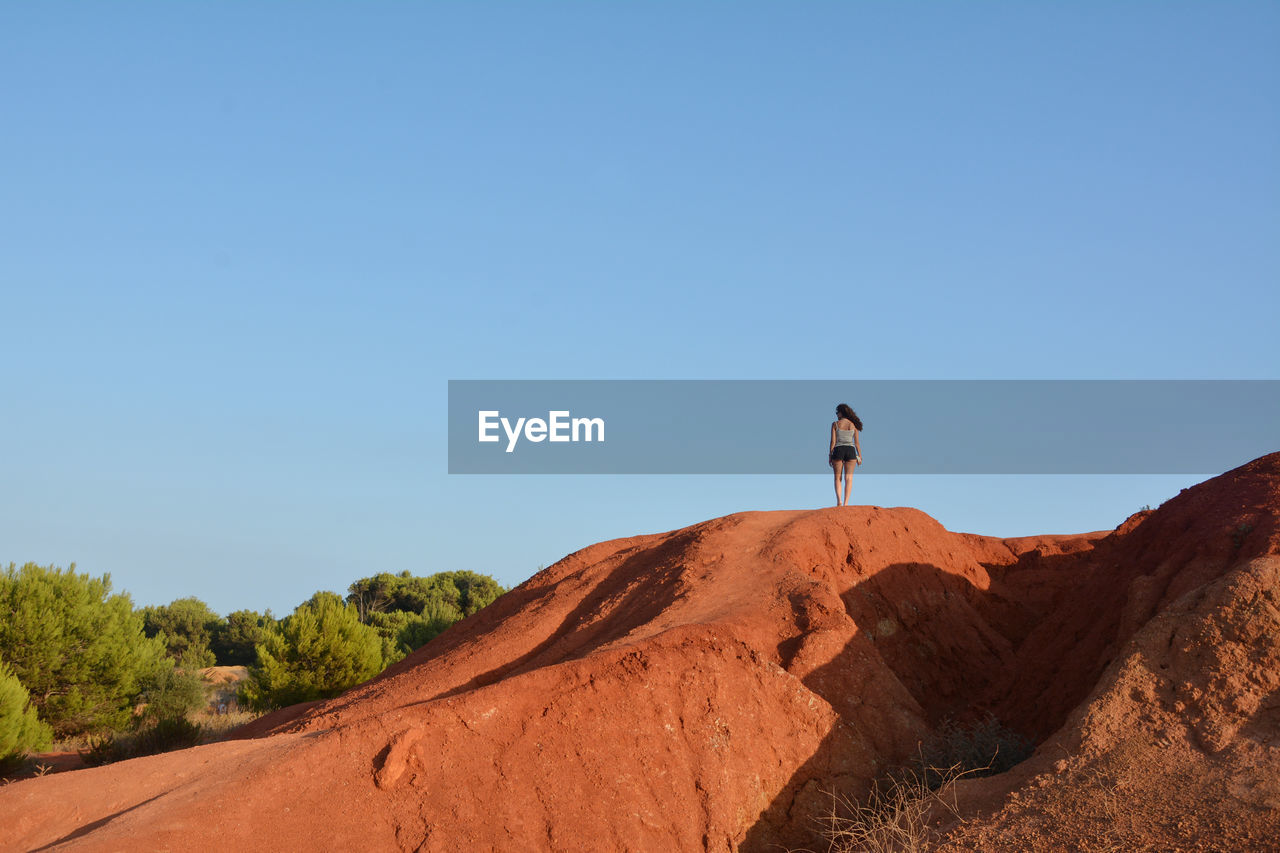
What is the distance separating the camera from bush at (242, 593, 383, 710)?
21.7m

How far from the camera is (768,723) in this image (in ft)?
33.3

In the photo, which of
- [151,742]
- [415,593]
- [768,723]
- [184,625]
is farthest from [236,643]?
[768,723]

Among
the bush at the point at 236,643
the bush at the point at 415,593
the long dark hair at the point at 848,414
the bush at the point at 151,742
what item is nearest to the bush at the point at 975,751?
the long dark hair at the point at 848,414

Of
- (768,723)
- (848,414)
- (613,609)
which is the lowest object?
(768,723)

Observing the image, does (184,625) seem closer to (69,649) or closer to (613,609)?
(69,649)

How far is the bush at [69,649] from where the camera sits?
19375mm

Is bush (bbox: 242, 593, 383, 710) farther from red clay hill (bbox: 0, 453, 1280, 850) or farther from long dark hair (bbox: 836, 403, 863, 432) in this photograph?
long dark hair (bbox: 836, 403, 863, 432)

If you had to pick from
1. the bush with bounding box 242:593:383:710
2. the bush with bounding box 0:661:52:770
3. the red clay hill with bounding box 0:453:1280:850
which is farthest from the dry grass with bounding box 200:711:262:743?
the red clay hill with bounding box 0:453:1280:850

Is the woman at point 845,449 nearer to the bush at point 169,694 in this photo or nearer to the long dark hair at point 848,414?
the long dark hair at point 848,414

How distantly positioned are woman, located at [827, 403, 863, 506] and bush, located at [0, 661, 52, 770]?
45.8 ft

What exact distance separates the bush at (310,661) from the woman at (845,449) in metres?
12.0

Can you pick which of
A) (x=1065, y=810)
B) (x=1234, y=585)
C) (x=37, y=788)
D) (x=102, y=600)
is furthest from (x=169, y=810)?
(x=102, y=600)

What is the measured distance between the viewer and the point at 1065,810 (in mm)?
7996

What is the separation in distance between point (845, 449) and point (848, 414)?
604 millimetres
